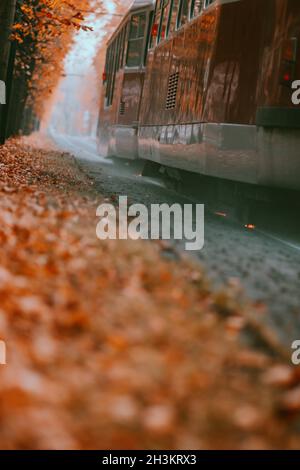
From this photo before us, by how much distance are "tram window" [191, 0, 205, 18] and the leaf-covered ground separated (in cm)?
530

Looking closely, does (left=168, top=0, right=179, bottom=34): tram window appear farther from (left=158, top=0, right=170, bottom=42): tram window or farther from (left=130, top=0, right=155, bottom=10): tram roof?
(left=130, top=0, right=155, bottom=10): tram roof

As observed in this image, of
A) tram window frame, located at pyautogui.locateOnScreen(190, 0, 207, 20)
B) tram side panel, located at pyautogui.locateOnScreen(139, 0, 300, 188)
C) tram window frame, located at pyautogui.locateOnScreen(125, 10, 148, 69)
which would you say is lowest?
tram side panel, located at pyautogui.locateOnScreen(139, 0, 300, 188)

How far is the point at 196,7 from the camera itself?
10.5 metres

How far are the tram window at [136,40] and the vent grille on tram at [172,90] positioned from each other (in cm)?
526

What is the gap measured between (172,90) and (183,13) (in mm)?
1077

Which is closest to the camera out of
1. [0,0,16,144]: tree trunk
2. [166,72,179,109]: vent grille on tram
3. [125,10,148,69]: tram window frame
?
[166,72,179,109]: vent grille on tram

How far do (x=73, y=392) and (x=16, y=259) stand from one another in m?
2.36

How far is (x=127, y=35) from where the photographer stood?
59.8 feet

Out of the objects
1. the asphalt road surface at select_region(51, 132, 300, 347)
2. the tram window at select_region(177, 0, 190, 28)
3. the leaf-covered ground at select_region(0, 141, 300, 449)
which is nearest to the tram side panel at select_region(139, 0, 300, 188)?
the tram window at select_region(177, 0, 190, 28)

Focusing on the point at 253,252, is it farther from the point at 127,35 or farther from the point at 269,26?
the point at 127,35

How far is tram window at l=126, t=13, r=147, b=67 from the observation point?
1696 centimetres

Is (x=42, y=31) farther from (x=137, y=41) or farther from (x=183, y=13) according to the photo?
(x=183, y=13)

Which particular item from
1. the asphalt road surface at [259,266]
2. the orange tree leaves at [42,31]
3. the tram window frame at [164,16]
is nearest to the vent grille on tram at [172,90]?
the tram window frame at [164,16]

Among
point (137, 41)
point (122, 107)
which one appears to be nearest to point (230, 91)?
point (137, 41)
